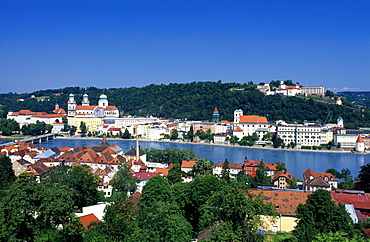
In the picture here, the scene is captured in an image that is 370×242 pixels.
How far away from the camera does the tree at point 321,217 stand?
6.94 m

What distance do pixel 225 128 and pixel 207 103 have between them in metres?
11.6

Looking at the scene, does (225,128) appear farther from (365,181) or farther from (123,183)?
(123,183)

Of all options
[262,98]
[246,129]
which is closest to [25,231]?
[246,129]

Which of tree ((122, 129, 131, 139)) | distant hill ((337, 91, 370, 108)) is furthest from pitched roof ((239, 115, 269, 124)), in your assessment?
distant hill ((337, 91, 370, 108))

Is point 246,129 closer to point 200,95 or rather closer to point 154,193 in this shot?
point 200,95

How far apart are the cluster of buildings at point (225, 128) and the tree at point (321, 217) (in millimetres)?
15548

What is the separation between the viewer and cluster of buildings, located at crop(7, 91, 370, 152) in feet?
97.0

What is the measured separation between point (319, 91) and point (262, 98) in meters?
9.53

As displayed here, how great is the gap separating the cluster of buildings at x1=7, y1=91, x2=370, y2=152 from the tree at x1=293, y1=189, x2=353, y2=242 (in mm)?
Answer: 15548

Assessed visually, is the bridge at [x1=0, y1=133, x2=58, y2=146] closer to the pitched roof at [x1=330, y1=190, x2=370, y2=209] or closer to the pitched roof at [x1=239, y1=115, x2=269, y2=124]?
the pitched roof at [x1=239, y1=115, x2=269, y2=124]

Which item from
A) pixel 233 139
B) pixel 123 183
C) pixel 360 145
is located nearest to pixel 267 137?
pixel 233 139

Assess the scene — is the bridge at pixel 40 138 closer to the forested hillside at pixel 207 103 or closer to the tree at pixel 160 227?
the forested hillside at pixel 207 103

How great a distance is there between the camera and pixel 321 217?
7.14 m

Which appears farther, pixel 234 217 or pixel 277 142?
pixel 277 142
